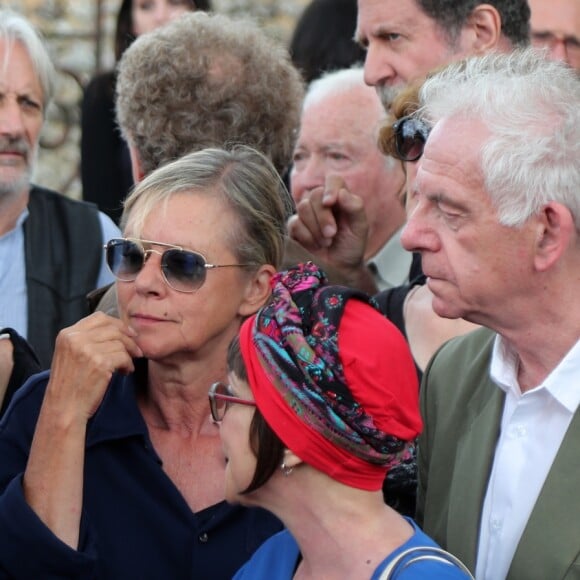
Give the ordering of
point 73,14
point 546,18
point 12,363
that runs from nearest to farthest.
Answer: point 12,363 < point 546,18 < point 73,14

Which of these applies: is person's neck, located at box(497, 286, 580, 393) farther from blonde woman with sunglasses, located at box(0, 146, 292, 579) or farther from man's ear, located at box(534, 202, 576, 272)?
blonde woman with sunglasses, located at box(0, 146, 292, 579)

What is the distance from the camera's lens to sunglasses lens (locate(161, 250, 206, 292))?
10.3 ft

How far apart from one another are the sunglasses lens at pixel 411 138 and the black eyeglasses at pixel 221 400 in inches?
35.7

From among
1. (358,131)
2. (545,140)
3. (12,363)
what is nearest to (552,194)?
(545,140)

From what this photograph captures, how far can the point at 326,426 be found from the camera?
8.37ft

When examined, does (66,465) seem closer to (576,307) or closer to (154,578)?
(154,578)

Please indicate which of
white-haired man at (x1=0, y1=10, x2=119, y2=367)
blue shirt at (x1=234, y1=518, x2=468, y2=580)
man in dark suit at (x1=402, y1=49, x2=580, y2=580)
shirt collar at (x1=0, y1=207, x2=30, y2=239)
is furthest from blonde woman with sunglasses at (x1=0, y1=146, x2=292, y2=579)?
shirt collar at (x1=0, y1=207, x2=30, y2=239)

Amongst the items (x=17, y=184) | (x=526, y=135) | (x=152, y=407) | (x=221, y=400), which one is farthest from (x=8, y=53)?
(x=526, y=135)

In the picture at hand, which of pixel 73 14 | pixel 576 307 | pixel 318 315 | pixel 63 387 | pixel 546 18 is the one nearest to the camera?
pixel 318 315

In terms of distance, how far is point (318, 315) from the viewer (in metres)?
2.59

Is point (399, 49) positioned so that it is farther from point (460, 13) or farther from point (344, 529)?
point (344, 529)

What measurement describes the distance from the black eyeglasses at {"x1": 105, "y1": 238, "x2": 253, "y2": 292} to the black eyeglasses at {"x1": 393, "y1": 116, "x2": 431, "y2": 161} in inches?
24.4

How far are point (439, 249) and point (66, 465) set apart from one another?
38.2 inches

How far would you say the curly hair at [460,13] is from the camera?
4.29 metres
